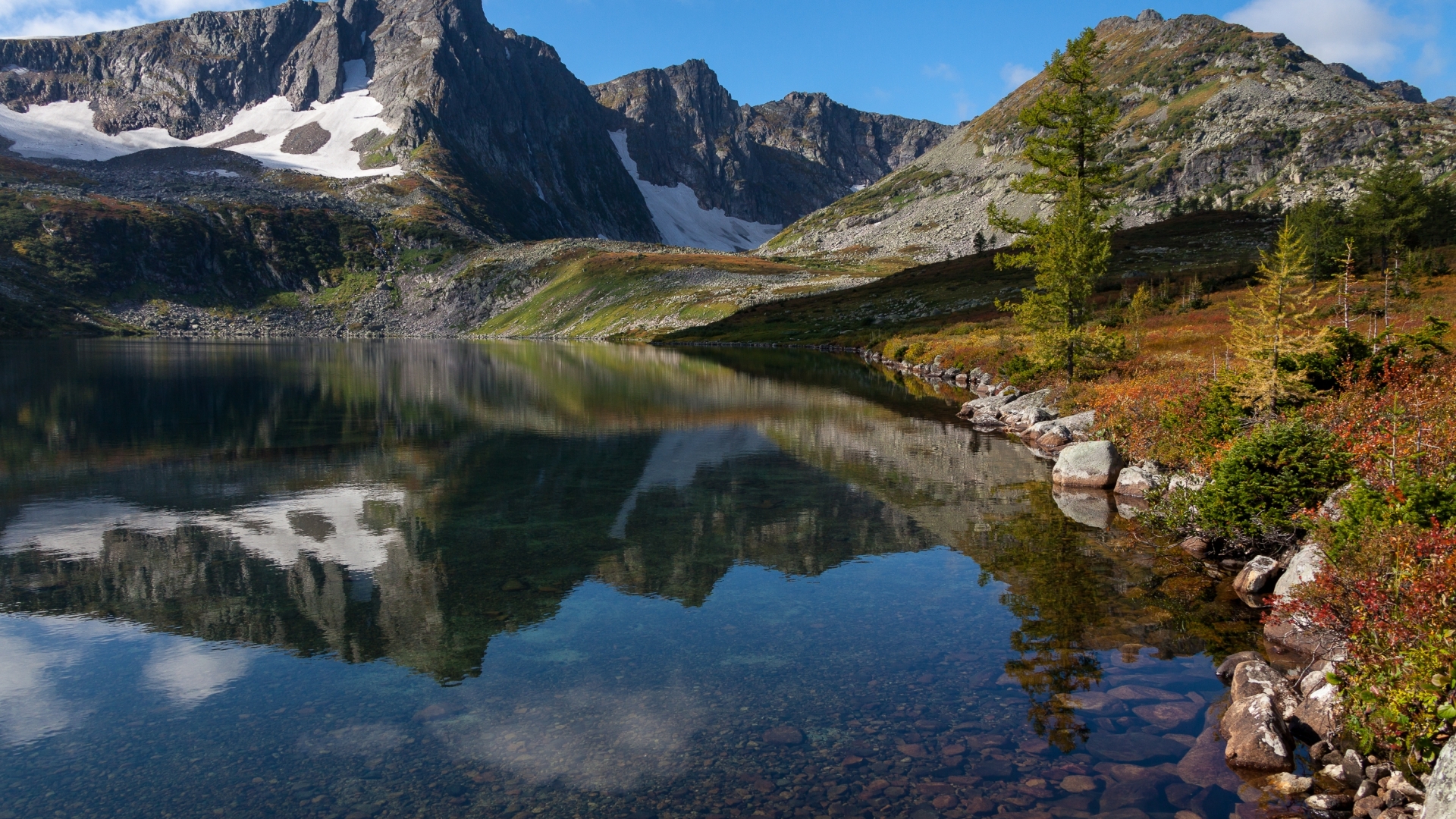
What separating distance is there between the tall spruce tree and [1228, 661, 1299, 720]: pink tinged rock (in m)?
33.4

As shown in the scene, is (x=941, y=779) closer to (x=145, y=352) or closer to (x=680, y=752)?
(x=680, y=752)

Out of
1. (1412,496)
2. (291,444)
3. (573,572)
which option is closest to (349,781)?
(573,572)

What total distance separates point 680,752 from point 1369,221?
94.6 meters

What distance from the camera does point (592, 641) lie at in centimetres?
1548

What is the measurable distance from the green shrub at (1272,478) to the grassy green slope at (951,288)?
7690 cm

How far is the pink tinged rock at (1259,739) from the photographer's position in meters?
10.7

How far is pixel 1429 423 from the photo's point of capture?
17.5 m

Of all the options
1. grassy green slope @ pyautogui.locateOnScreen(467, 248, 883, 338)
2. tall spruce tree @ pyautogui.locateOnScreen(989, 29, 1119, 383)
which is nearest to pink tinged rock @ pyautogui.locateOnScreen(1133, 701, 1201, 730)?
tall spruce tree @ pyautogui.locateOnScreen(989, 29, 1119, 383)

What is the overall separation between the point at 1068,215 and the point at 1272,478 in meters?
29.3

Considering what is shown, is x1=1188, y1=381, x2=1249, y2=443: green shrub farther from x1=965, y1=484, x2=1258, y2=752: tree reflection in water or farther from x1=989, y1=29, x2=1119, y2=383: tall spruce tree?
x1=989, y1=29, x2=1119, y2=383: tall spruce tree

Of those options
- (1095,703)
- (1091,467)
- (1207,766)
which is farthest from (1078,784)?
(1091,467)

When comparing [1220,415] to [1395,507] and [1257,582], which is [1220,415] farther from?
[1395,507]

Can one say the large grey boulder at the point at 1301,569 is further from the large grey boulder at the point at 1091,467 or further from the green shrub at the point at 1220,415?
the large grey boulder at the point at 1091,467

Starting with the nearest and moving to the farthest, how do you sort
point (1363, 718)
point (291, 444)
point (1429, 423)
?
point (1363, 718), point (1429, 423), point (291, 444)
